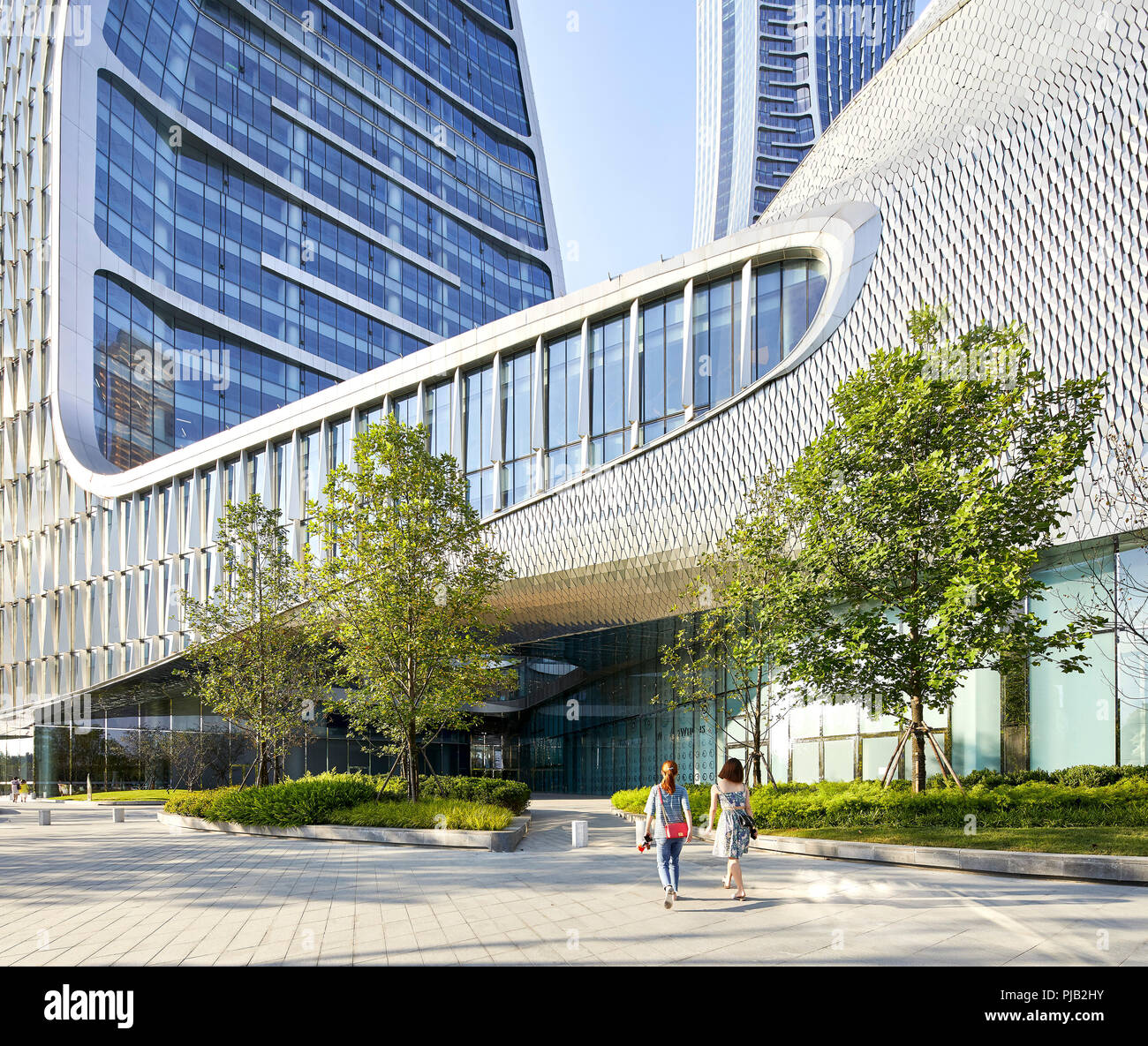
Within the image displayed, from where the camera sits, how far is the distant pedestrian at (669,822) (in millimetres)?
10562

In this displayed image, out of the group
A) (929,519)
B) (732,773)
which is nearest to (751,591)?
(929,519)

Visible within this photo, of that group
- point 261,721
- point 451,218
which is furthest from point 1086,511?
point 451,218

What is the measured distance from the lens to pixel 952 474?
16.1 metres

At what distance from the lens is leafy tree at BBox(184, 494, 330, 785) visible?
Answer: 2689 centimetres

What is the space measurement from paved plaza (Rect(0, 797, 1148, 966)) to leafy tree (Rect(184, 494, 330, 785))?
10.4 metres

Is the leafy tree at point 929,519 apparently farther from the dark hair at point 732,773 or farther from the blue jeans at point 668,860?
the blue jeans at point 668,860

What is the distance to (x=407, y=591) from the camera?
20938 mm

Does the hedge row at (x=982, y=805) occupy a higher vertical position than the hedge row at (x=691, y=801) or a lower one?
higher

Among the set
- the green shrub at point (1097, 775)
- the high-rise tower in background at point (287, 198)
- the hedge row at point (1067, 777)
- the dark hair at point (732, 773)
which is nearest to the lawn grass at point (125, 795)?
the high-rise tower in background at point (287, 198)

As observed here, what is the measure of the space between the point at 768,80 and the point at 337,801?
450 ft

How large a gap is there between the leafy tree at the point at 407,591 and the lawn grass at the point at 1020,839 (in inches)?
354

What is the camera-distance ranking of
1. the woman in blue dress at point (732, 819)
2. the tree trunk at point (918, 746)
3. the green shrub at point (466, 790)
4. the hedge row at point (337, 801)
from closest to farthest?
the woman in blue dress at point (732, 819) < the tree trunk at point (918, 746) < the hedge row at point (337, 801) < the green shrub at point (466, 790)
